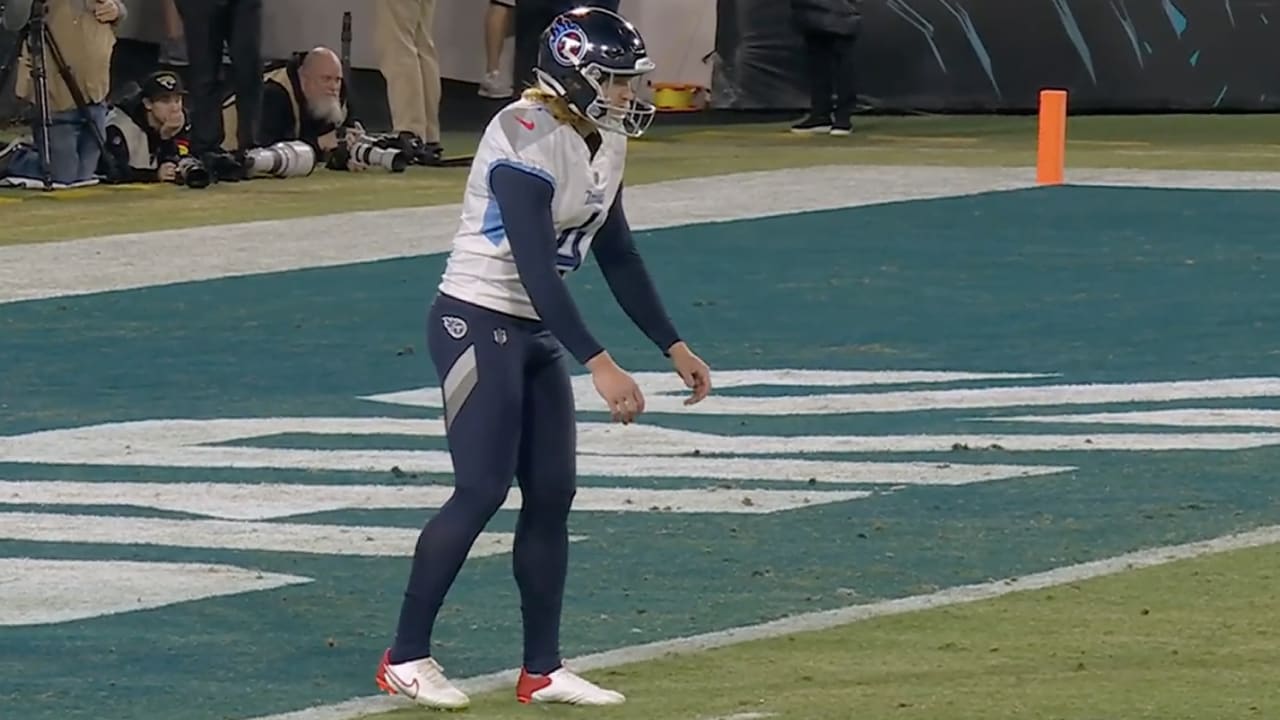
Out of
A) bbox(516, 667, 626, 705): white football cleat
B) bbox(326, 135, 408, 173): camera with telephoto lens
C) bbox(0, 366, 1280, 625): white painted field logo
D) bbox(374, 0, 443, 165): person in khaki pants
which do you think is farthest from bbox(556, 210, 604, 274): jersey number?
bbox(326, 135, 408, 173): camera with telephoto lens

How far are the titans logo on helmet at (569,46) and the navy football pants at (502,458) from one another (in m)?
0.56

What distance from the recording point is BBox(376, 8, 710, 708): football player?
645 cm

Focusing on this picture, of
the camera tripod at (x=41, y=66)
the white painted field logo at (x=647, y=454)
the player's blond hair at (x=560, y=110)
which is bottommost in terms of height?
the camera tripod at (x=41, y=66)

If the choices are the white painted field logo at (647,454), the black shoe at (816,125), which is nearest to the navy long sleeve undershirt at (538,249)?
the white painted field logo at (647,454)

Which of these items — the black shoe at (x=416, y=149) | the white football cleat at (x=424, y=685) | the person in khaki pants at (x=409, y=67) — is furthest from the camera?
the black shoe at (x=416, y=149)

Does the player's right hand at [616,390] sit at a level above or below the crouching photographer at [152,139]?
above

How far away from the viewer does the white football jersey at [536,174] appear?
21.3 feet

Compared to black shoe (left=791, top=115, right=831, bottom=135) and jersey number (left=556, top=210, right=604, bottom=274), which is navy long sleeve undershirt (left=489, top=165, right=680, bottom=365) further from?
black shoe (left=791, top=115, right=831, bottom=135)

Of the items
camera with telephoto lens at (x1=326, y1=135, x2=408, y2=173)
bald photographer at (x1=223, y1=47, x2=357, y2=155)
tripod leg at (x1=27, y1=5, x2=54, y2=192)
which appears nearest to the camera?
tripod leg at (x1=27, y1=5, x2=54, y2=192)

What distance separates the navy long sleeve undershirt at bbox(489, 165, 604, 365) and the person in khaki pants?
44.3ft

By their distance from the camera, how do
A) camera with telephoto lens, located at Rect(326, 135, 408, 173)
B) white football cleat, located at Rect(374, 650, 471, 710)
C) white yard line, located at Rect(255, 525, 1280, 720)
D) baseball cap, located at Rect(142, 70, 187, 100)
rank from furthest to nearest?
1. camera with telephoto lens, located at Rect(326, 135, 408, 173)
2. baseball cap, located at Rect(142, 70, 187, 100)
3. white yard line, located at Rect(255, 525, 1280, 720)
4. white football cleat, located at Rect(374, 650, 471, 710)

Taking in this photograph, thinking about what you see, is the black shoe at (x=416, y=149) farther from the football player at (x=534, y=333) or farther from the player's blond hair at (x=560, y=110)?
the player's blond hair at (x=560, y=110)

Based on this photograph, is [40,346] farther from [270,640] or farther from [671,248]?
[270,640]

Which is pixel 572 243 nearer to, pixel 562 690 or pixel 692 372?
pixel 692 372
